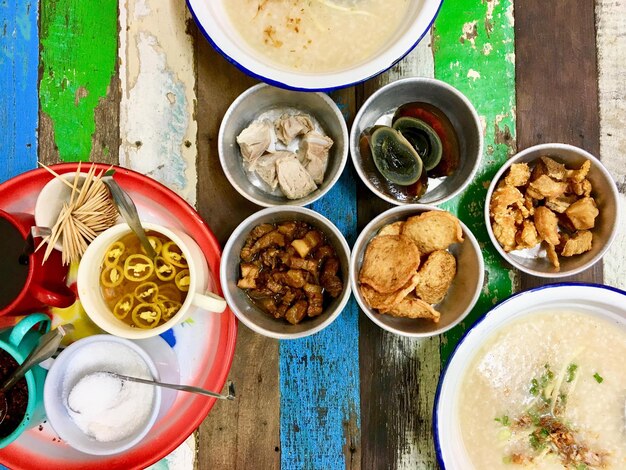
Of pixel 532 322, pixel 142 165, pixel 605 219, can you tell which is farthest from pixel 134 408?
pixel 605 219

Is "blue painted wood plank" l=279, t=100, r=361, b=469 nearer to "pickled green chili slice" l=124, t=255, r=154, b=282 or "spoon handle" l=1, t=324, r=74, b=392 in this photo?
"pickled green chili slice" l=124, t=255, r=154, b=282

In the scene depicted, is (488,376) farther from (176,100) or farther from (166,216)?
(176,100)

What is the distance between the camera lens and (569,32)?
5.01 feet

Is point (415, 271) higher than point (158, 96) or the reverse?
the reverse

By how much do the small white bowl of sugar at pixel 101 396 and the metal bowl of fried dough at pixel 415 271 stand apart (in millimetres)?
526

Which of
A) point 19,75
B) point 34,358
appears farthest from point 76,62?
point 34,358

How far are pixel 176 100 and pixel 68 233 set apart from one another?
471 millimetres

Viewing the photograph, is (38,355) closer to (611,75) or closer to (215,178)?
(215,178)

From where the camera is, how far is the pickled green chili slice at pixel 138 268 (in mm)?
1220

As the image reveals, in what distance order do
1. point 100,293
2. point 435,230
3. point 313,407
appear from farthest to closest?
point 313,407, point 435,230, point 100,293

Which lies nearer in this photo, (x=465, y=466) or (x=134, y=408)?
(x=134, y=408)

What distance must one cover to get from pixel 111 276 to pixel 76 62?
63cm

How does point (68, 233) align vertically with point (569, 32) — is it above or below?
below

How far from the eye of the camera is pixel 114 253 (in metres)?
1.21
